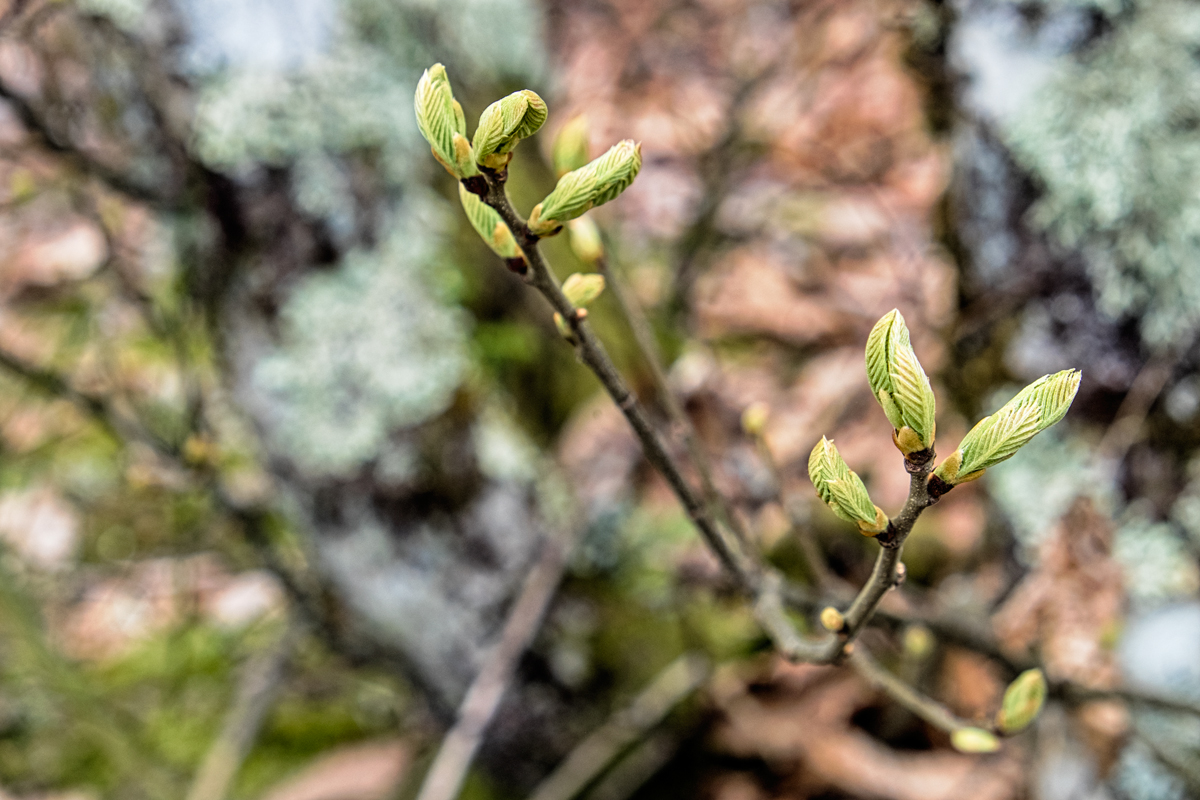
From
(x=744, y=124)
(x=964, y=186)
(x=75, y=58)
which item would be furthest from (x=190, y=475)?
(x=744, y=124)

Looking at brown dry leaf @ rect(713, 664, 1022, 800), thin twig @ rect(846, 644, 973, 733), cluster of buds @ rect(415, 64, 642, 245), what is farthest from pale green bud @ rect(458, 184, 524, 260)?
brown dry leaf @ rect(713, 664, 1022, 800)

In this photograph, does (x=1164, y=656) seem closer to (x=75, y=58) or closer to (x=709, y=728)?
(x=709, y=728)

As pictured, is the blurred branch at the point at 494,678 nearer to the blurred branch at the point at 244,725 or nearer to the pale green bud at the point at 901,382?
the blurred branch at the point at 244,725

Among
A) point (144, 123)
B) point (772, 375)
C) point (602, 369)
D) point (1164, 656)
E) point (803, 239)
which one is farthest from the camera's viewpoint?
point (803, 239)

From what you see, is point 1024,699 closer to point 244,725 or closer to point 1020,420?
point 1020,420

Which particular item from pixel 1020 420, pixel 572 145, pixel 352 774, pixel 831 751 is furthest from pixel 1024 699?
pixel 352 774
